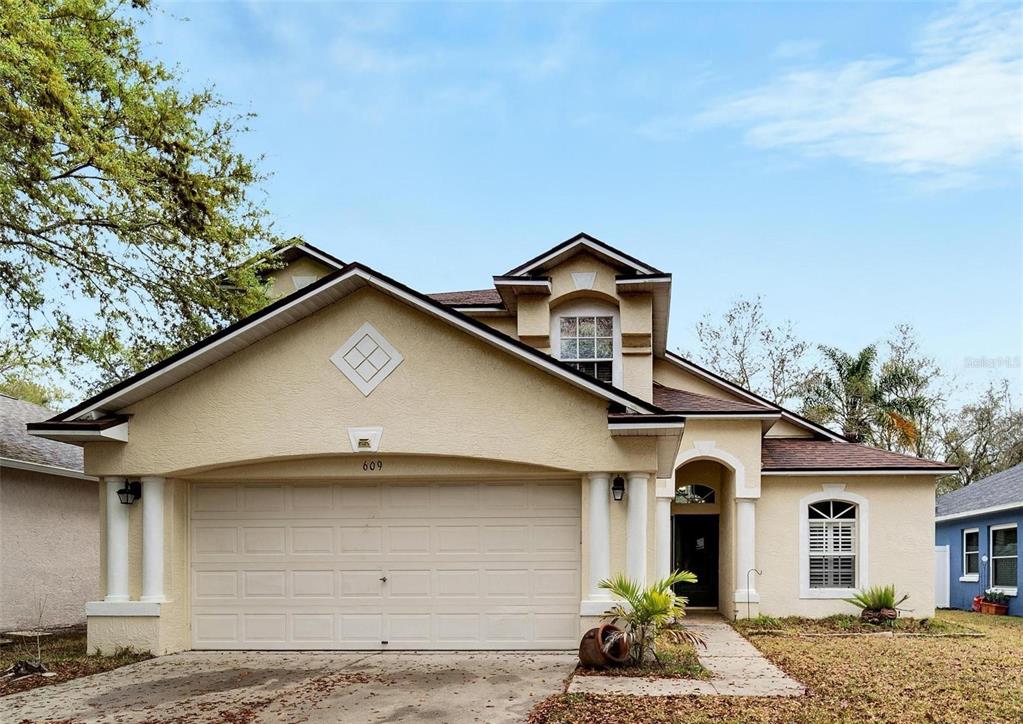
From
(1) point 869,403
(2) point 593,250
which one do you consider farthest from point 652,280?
(1) point 869,403

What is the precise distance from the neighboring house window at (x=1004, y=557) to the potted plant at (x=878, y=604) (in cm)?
582

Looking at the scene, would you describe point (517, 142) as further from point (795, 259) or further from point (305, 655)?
point (305, 655)

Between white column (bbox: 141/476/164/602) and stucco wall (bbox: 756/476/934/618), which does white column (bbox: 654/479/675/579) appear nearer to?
stucco wall (bbox: 756/476/934/618)

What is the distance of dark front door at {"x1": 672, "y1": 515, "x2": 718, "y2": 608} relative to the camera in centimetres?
1919

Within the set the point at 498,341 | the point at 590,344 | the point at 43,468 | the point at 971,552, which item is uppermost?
the point at 590,344

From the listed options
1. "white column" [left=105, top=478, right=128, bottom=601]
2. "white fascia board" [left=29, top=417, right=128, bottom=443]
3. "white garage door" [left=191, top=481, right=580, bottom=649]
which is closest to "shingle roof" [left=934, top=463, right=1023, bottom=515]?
"white garage door" [left=191, top=481, right=580, bottom=649]

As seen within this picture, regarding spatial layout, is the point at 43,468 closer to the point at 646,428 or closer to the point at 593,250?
the point at 593,250

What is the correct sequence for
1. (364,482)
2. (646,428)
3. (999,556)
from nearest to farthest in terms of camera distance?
(646,428) → (364,482) → (999,556)

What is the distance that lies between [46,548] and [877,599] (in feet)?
50.1

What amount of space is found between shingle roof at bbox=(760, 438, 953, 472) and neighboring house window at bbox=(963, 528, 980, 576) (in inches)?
280

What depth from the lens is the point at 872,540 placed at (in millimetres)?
17125

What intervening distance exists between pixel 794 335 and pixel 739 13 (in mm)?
21824

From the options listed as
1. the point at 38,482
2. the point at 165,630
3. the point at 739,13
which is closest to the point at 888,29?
the point at 739,13

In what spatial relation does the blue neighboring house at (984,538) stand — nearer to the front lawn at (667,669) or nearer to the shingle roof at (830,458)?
the shingle roof at (830,458)
